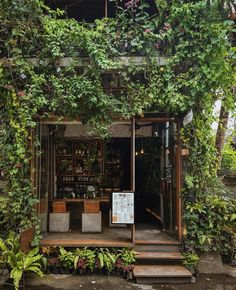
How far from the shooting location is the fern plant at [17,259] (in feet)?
17.1

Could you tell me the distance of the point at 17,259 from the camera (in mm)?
5371

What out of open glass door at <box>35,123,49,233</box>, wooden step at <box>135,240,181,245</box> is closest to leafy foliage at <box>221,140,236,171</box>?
wooden step at <box>135,240,181,245</box>

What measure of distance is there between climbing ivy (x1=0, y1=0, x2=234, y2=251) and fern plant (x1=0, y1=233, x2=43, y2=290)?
0.48 meters

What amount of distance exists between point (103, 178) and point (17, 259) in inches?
190

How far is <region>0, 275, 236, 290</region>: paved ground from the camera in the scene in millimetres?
5441

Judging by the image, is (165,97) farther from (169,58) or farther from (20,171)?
(20,171)

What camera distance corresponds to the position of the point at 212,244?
6.22m

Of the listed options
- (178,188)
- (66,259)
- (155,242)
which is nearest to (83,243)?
(66,259)

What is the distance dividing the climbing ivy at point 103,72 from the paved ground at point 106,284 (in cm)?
115

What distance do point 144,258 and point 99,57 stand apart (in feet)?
13.0

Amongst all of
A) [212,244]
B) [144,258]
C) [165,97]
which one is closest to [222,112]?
[165,97]

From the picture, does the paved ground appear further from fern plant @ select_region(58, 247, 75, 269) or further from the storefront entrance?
the storefront entrance

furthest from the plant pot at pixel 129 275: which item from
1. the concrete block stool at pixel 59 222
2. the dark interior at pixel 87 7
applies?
the dark interior at pixel 87 7

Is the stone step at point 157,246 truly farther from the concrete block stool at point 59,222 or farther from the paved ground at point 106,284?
the concrete block stool at point 59,222
